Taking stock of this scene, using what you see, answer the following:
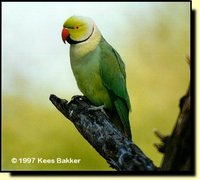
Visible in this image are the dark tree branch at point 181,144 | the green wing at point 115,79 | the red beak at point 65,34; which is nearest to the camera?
the dark tree branch at point 181,144

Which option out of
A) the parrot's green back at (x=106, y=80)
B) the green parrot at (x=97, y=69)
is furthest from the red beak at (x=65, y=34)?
the parrot's green back at (x=106, y=80)

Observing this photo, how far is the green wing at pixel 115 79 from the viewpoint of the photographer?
11.6ft

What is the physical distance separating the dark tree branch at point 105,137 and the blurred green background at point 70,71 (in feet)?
0.31

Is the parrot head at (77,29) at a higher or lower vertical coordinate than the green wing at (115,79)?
higher

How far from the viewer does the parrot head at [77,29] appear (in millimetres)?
3598

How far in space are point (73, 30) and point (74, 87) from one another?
14.7 inches

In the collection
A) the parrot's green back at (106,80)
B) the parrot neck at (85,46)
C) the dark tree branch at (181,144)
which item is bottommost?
the dark tree branch at (181,144)

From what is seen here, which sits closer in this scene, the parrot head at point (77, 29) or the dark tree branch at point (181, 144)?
the dark tree branch at point (181, 144)

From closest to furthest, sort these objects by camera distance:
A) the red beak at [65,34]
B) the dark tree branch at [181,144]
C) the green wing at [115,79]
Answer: the dark tree branch at [181,144] < the green wing at [115,79] < the red beak at [65,34]

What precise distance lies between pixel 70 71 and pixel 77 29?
11.0 inches

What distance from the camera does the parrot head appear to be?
142 inches

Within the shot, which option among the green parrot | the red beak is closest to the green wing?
the green parrot

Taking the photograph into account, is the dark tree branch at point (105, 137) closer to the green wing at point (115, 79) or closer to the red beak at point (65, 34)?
the green wing at point (115, 79)

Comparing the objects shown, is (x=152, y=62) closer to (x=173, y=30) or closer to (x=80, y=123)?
(x=173, y=30)
